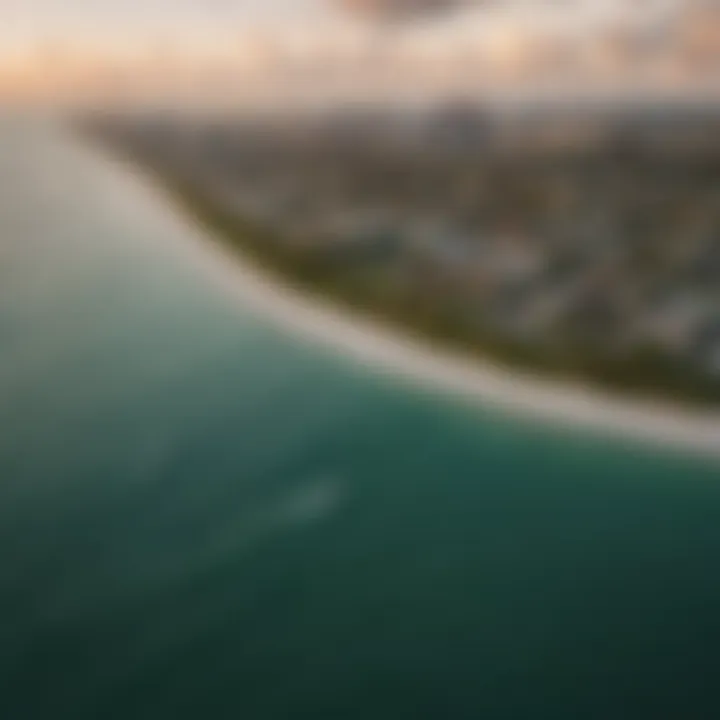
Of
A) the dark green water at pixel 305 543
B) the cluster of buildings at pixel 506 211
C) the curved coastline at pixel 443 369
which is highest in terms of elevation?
the cluster of buildings at pixel 506 211

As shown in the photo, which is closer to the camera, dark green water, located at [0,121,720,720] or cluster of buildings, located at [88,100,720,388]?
dark green water, located at [0,121,720,720]

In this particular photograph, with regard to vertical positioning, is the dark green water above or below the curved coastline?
below

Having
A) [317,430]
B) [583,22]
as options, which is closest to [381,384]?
[317,430]

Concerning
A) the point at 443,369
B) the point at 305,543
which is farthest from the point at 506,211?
the point at 305,543

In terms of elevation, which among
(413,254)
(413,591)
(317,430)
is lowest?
(413,591)

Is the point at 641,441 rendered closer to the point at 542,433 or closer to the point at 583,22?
the point at 542,433
